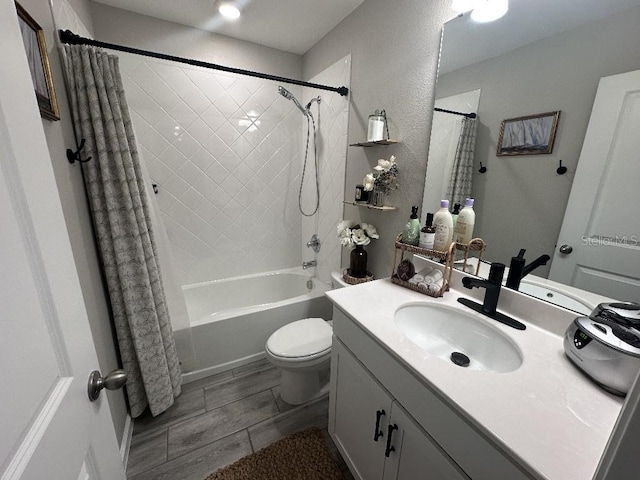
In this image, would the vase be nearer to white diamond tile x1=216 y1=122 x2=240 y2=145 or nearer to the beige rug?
the beige rug

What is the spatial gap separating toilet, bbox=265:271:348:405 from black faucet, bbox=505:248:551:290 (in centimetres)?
92

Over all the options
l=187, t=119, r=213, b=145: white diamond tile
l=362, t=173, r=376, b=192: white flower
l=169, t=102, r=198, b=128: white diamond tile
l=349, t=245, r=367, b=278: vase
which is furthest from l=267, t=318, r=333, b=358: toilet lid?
l=169, t=102, r=198, b=128: white diamond tile

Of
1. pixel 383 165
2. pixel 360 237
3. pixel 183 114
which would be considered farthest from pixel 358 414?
pixel 183 114

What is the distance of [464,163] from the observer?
3.76 ft

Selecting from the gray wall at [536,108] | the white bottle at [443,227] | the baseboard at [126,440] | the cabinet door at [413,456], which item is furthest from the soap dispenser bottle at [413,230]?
the baseboard at [126,440]

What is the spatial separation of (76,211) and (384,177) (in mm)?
1419

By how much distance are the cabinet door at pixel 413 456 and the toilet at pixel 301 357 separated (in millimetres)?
609

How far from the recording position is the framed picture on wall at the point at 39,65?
796 millimetres

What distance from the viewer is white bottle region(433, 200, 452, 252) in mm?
1150

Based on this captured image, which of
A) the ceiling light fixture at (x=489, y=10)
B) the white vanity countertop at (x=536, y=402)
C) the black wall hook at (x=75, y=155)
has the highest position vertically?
the ceiling light fixture at (x=489, y=10)

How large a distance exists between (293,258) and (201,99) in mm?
1587

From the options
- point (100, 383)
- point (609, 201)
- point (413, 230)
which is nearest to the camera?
point (100, 383)

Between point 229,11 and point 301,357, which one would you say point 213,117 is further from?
point 301,357

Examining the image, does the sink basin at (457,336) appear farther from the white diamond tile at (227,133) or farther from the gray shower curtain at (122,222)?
the white diamond tile at (227,133)
